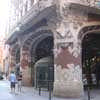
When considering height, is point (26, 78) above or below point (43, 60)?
below

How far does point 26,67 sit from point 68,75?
988 cm

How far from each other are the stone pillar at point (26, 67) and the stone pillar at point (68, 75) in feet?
29.1

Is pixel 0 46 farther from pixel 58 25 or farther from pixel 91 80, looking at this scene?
pixel 58 25

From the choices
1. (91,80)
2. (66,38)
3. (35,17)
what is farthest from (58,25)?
(91,80)

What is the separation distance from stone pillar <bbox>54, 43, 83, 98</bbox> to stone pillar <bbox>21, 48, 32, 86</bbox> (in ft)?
29.1

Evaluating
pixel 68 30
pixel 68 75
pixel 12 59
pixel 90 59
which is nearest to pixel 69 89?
pixel 68 75

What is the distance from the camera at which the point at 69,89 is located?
17000mm

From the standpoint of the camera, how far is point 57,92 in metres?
17.3

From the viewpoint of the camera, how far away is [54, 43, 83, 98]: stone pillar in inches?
671

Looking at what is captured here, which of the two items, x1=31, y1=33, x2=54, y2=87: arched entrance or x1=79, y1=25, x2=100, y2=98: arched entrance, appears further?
x1=79, y1=25, x2=100, y2=98: arched entrance

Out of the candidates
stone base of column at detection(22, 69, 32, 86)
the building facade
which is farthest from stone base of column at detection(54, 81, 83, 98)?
stone base of column at detection(22, 69, 32, 86)

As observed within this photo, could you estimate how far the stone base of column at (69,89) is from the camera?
16.9 metres

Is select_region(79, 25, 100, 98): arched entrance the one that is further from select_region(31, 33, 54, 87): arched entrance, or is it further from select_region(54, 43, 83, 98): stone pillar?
select_region(54, 43, 83, 98): stone pillar

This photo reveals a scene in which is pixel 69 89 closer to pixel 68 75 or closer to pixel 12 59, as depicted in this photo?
pixel 68 75
